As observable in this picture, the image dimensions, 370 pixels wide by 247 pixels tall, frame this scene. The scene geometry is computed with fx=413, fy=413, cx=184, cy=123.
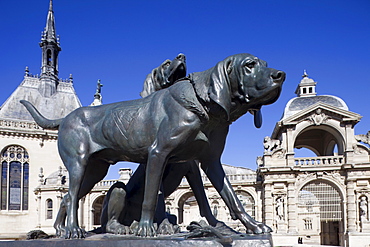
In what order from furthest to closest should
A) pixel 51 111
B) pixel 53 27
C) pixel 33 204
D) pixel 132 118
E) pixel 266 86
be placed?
pixel 53 27 → pixel 51 111 → pixel 33 204 → pixel 132 118 → pixel 266 86

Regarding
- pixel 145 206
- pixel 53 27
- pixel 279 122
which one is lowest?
pixel 145 206

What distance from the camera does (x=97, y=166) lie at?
4.43m

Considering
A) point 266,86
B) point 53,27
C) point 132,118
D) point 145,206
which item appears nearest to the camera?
point 266,86

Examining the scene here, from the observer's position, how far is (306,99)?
30.6 meters

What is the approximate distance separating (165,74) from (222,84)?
1.15 m

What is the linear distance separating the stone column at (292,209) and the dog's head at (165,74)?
2435 cm

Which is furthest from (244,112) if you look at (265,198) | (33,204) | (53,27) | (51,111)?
(53,27)

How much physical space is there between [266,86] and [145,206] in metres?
1.49

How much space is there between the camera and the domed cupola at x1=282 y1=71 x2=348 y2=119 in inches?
1155

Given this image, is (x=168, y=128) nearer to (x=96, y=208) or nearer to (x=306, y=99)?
(x=306, y=99)

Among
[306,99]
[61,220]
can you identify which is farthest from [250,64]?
[306,99]

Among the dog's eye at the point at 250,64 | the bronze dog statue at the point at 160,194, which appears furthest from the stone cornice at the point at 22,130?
the dog's eye at the point at 250,64

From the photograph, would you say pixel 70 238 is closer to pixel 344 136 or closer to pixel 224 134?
pixel 224 134

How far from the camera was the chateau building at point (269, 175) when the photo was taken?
27125 mm
